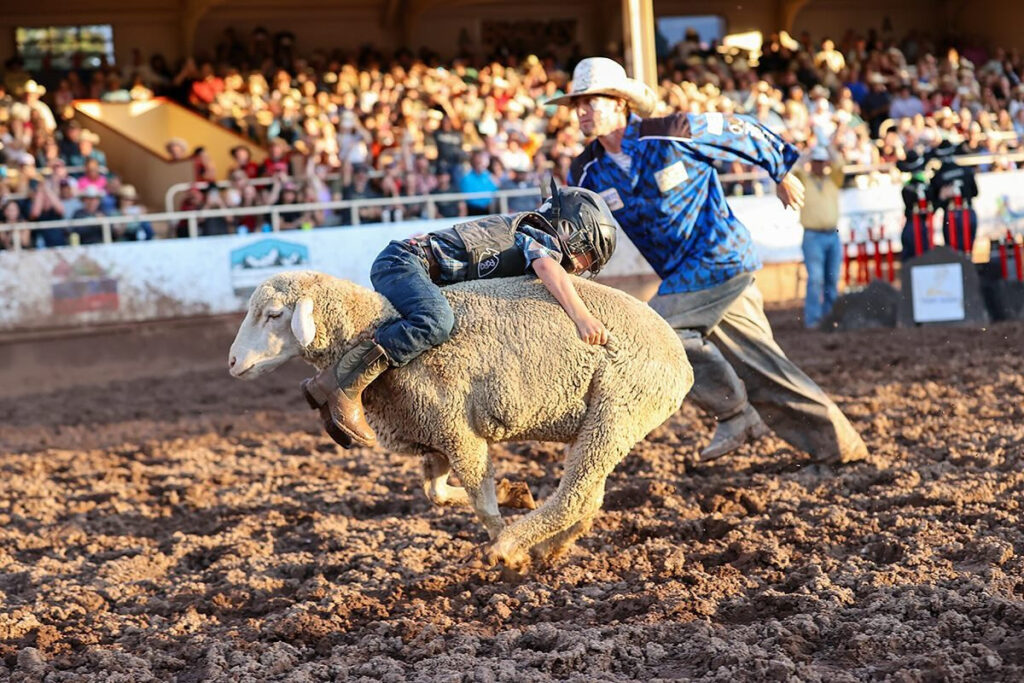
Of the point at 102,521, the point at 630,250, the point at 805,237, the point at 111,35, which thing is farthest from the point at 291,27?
the point at 102,521

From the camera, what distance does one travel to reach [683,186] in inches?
214

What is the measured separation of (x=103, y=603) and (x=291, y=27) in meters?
17.0

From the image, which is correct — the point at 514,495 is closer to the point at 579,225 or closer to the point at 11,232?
the point at 579,225

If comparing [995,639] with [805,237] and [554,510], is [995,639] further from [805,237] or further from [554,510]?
[805,237]

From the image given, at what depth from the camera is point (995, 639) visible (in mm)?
3723

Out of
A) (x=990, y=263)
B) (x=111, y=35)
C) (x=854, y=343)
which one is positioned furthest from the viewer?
(x=111, y=35)

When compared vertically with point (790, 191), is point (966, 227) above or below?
below

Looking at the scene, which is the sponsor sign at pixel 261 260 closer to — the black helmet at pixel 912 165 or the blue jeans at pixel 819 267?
the blue jeans at pixel 819 267

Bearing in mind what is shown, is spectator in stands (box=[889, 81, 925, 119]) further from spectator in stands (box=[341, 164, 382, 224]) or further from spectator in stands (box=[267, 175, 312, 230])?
spectator in stands (box=[267, 175, 312, 230])

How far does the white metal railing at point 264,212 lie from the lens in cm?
1247

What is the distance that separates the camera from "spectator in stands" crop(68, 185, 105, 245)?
13.0 metres

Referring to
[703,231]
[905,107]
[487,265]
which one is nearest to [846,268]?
[905,107]

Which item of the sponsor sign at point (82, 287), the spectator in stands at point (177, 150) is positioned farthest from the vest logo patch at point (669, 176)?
the spectator in stands at point (177, 150)

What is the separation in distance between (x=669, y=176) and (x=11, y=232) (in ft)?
30.6
